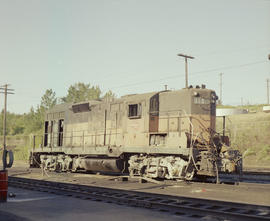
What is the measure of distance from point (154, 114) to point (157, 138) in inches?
43.6

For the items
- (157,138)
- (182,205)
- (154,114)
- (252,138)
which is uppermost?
(154,114)

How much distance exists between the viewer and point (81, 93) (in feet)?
199

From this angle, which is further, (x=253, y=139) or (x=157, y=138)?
(x=253, y=139)

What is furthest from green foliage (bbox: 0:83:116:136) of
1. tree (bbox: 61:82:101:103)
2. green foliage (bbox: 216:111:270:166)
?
green foliage (bbox: 216:111:270:166)

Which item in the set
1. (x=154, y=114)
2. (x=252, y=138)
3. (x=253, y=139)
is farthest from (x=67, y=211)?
(x=252, y=138)

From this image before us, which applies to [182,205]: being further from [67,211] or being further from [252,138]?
[252,138]

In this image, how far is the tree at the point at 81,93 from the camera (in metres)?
59.8

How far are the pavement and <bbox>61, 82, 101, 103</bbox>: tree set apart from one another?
50.4 meters

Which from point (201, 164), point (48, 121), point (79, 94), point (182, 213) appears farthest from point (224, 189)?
point (79, 94)

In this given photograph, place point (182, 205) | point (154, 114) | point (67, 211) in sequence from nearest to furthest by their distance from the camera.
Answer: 1. point (67, 211)
2. point (182, 205)
3. point (154, 114)

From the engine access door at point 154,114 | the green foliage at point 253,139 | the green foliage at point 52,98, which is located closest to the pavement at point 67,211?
the engine access door at point 154,114

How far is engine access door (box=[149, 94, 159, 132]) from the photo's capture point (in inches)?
593

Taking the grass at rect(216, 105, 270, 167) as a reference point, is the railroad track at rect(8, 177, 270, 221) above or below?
below

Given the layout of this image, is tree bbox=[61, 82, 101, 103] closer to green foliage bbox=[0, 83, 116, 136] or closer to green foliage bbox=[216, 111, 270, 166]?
green foliage bbox=[0, 83, 116, 136]
